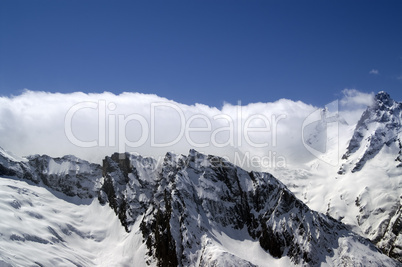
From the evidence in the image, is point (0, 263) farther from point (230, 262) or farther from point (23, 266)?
point (230, 262)

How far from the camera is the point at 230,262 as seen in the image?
200m

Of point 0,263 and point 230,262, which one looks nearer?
point 0,263

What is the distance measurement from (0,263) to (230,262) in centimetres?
11128

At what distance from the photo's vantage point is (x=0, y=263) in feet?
589

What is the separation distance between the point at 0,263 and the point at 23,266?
59.5 feet

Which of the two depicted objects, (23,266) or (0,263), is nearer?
(0,263)

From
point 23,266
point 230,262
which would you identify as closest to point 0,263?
point 23,266

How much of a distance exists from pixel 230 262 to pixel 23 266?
10611 cm
